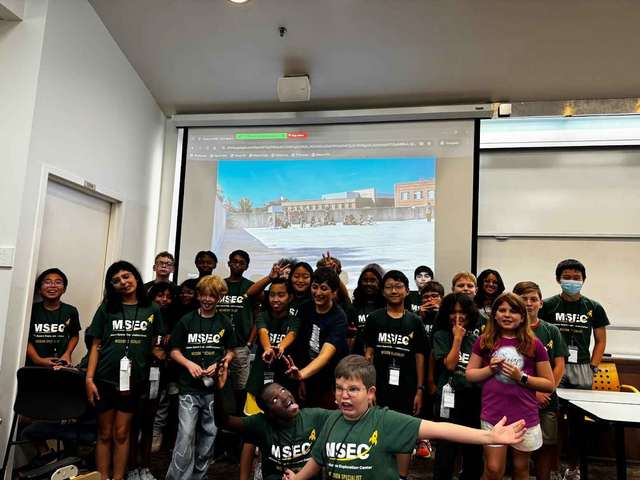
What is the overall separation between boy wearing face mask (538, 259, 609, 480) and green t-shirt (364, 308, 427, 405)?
51.1 inches

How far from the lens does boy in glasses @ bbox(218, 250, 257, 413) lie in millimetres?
3428

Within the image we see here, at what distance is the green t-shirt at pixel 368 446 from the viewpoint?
161cm

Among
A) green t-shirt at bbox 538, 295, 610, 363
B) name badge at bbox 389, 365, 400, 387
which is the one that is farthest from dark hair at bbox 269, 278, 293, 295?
green t-shirt at bbox 538, 295, 610, 363

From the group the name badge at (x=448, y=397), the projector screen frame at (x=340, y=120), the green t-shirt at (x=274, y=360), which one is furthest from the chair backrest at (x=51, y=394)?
the projector screen frame at (x=340, y=120)

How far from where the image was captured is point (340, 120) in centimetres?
475

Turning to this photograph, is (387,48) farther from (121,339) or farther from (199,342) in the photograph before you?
(121,339)

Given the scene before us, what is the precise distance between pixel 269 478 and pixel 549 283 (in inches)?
157

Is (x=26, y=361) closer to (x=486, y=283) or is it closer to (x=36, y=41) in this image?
(x=36, y=41)

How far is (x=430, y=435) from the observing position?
1.61 meters

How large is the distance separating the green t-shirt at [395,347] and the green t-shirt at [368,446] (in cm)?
107

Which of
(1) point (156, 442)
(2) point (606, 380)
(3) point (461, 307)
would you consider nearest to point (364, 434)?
(3) point (461, 307)

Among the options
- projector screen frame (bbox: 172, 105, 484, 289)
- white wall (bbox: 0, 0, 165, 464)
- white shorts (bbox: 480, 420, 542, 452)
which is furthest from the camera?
projector screen frame (bbox: 172, 105, 484, 289)

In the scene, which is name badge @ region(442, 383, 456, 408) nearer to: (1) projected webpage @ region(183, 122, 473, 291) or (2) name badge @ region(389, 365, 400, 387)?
(2) name badge @ region(389, 365, 400, 387)

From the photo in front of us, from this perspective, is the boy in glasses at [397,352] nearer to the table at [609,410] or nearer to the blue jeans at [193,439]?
the table at [609,410]
